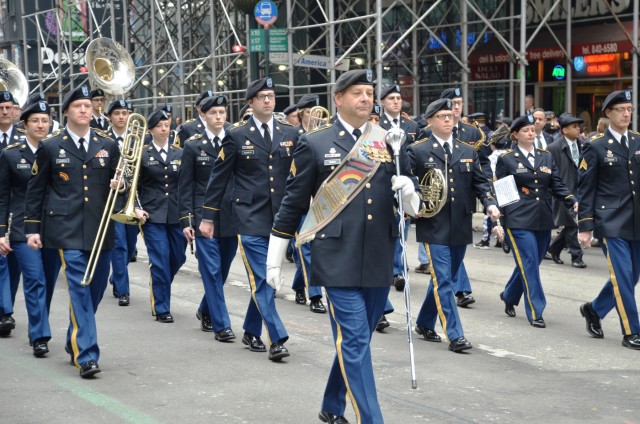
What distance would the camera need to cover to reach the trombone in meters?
7.80

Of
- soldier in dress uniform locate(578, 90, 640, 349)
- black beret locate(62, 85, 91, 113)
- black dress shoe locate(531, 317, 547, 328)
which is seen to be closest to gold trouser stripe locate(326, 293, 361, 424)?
black beret locate(62, 85, 91, 113)

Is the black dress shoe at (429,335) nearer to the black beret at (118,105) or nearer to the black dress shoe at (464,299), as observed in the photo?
the black dress shoe at (464,299)

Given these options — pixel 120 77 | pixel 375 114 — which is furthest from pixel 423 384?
pixel 120 77

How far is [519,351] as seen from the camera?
8438 mm

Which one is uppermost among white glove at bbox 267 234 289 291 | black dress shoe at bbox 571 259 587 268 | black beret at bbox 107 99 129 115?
black beret at bbox 107 99 129 115

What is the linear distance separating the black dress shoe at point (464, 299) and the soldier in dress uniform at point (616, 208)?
5.89ft

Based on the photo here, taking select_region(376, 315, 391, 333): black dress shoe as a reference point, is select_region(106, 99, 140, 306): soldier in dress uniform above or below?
above

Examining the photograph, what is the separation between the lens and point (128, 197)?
9086 mm

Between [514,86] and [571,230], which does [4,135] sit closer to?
[571,230]

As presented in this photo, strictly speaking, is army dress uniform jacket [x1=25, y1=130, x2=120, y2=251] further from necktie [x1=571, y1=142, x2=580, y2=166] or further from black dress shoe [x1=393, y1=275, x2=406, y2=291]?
necktie [x1=571, y1=142, x2=580, y2=166]

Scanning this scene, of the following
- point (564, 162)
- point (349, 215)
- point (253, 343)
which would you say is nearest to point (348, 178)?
point (349, 215)

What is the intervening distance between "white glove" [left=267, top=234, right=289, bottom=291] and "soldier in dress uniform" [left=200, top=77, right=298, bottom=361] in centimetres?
224

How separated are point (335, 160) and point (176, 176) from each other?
490 cm

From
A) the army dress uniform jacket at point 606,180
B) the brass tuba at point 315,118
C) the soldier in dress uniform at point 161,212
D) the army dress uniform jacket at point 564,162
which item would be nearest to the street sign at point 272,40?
the army dress uniform jacket at point 564,162
